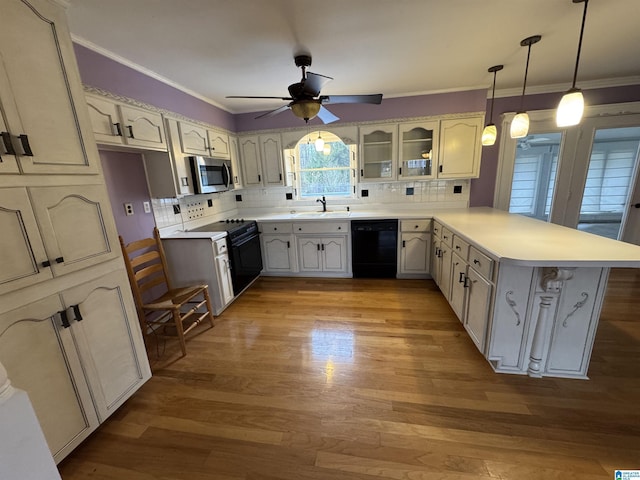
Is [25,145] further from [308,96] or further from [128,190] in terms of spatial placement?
[308,96]

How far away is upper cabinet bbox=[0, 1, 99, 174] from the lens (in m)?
1.09

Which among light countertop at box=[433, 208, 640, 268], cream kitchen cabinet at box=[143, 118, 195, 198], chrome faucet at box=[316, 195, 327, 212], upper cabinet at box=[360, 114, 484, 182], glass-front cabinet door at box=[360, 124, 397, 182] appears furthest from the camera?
chrome faucet at box=[316, 195, 327, 212]

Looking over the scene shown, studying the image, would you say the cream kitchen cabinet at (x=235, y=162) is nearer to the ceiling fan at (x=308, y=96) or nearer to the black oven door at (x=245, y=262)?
the black oven door at (x=245, y=262)

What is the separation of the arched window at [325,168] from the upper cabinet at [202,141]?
1.09m

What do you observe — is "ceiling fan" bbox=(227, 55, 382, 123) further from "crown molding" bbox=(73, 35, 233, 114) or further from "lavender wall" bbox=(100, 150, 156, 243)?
"lavender wall" bbox=(100, 150, 156, 243)

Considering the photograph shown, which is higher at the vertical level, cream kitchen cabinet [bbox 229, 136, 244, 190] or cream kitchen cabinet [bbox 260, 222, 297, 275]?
cream kitchen cabinet [bbox 229, 136, 244, 190]

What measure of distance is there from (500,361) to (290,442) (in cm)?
148

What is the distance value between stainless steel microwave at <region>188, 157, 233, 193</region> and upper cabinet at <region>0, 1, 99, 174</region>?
122 centimetres

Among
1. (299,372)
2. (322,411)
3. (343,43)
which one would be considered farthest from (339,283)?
(343,43)

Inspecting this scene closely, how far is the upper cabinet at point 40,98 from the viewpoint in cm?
109

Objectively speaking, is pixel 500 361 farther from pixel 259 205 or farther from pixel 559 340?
pixel 259 205

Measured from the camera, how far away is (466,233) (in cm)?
210

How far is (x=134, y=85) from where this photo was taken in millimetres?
2189

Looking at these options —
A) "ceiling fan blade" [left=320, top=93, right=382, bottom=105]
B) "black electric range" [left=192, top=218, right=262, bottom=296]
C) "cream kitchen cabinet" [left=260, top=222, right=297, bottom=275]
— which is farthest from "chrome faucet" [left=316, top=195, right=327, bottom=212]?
"ceiling fan blade" [left=320, top=93, right=382, bottom=105]
